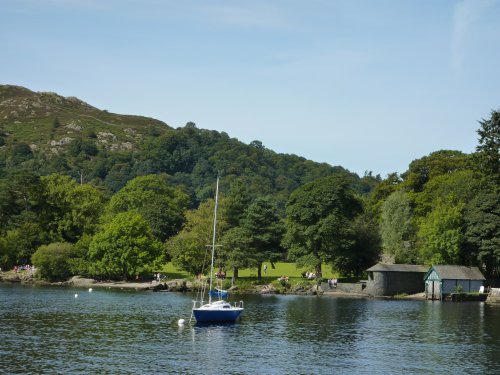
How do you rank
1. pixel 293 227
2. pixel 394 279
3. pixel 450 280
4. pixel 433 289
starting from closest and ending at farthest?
1. pixel 450 280
2. pixel 433 289
3. pixel 394 279
4. pixel 293 227

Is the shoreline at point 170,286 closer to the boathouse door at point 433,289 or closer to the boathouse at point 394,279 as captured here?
the boathouse door at point 433,289

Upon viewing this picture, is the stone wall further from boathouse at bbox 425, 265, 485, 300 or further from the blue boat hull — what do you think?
the blue boat hull

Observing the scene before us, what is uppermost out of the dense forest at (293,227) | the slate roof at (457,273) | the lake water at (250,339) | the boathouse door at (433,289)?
the dense forest at (293,227)

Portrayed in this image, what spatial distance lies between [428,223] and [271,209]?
91.4 ft

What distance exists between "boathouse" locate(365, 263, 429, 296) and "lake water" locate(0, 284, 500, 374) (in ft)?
61.0

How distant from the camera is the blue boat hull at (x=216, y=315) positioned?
2601 inches

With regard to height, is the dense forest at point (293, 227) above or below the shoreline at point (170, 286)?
above

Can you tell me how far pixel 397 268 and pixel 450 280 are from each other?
817cm

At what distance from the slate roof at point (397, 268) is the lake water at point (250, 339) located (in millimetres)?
18191

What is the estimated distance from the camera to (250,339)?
57.2 metres

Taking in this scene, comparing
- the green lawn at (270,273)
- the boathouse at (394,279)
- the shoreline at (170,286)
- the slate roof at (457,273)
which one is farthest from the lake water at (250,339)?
the green lawn at (270,273)

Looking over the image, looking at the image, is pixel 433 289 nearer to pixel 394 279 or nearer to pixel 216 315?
pixel 394 279

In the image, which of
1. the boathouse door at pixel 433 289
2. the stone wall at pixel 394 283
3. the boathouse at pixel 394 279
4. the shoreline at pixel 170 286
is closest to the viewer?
the boathouse door at pixel 433 289

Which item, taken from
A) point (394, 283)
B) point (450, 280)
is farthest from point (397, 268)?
point (450, 280)
